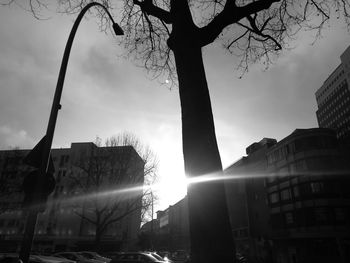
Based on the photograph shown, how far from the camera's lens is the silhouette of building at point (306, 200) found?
41.4 m

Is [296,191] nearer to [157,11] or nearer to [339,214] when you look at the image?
[339,214]

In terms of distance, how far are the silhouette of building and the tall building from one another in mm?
44861

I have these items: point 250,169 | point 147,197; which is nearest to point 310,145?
point 250,169

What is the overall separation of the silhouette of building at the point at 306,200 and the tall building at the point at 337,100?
44.9m

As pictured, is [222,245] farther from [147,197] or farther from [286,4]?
[147,197]

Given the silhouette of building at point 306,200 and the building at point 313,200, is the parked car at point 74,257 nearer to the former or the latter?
the silhouette of building at point 306,200

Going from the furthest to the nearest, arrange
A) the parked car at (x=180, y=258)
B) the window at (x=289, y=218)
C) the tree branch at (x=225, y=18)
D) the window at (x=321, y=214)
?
the window at (x=289, y=218) < the window at (x=321, y=214) < the parked car at (x=180, y=258) < the tree branch at (x=225, y=18)

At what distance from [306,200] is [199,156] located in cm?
4502

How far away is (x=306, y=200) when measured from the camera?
4378cm

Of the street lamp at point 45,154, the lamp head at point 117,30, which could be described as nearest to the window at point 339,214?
the lamp head at point 117,30

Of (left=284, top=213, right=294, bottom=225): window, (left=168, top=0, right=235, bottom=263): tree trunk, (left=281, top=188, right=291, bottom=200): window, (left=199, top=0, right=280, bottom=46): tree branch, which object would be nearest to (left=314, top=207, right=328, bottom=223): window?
(left=284, top=213, right=294, bottom=225): window

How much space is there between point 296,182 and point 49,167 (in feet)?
151

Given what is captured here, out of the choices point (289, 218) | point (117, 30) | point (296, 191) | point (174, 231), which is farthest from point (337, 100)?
point (117, 30)

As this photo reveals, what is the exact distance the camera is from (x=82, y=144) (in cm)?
6450
